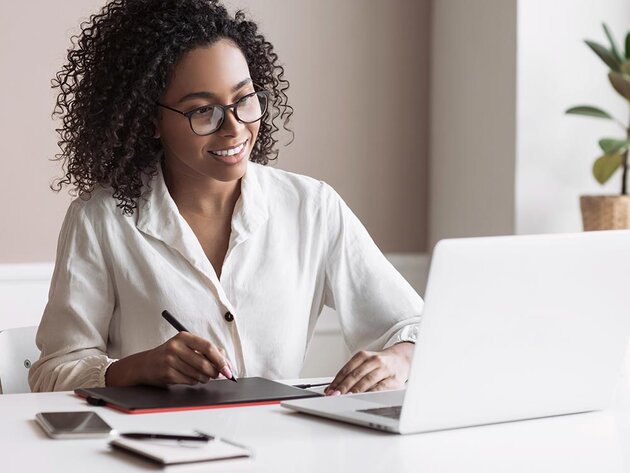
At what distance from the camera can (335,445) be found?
1150mm

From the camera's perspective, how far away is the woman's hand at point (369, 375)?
1.48m

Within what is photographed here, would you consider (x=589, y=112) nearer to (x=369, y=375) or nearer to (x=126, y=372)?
(x=369, y=375)

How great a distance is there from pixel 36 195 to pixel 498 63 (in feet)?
5.09

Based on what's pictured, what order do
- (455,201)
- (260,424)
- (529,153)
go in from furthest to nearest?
(455,201)
(529,153)
(260,424)

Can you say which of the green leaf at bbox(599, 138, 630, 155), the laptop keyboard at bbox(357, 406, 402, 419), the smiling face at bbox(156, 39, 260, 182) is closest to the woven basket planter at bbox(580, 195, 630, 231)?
the green leaf at bbox(599, 138, 630, 155)

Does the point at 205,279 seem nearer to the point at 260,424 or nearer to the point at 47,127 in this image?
the point at 260,424

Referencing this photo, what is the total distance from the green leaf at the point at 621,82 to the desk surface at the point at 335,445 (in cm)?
192

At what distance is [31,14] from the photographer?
3018 mm

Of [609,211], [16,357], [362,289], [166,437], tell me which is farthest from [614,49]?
[166,437]

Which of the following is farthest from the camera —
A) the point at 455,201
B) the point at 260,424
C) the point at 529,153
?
the point at 455,201

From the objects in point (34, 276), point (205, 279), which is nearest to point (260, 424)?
point (205, 279)

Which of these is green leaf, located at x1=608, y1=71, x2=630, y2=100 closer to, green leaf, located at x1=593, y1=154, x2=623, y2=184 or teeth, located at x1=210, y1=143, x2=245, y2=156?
green leaf, located at x1=593, y1=154, x2=623, y2=184

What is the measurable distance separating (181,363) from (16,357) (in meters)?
0.59

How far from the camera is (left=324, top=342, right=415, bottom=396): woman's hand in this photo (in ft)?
4.86
